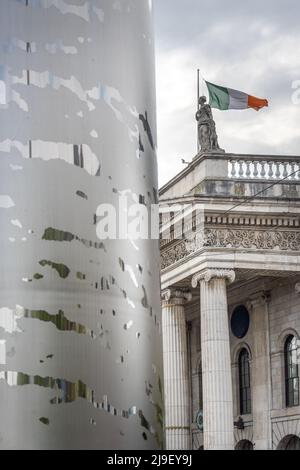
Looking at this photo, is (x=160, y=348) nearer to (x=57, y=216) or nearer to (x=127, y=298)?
(x=127, y=298)

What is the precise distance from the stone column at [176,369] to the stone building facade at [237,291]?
0.12 ft

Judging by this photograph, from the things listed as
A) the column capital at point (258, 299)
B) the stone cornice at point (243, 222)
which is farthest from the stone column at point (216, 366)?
the column capital at point (258, 299)

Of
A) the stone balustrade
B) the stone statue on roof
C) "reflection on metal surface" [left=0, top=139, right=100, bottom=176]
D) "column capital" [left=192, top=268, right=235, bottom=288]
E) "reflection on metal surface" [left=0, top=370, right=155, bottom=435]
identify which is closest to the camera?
"reflection on metal surface" [left=0, top=370, right=155, bottom=435]

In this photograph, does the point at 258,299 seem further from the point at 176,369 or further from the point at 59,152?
the point at 59,152

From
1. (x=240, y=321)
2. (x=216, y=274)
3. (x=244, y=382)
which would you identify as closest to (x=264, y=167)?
(x=216, y=274)

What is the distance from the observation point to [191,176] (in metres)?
35.5

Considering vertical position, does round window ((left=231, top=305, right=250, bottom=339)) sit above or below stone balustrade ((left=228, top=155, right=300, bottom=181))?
below

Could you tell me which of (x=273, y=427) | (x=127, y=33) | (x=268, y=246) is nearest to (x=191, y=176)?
(x=268, y=246)

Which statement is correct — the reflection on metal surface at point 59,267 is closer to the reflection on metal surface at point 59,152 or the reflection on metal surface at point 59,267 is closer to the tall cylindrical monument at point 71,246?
the tall cylindrical monument at point 71,246

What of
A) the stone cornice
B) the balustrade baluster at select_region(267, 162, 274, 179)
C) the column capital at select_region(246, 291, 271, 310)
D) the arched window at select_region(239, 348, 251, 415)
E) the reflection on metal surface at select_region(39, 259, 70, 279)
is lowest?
the reflection on metal surface at select_region(39, 259, 70, 279)

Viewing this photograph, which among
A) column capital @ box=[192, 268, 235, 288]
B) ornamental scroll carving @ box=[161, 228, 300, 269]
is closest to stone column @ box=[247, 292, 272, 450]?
ornamental scroll carving @ box=[161, 228, 300, 269]

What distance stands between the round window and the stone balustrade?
20.2 feet

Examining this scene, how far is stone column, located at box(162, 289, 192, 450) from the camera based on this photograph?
3594cm

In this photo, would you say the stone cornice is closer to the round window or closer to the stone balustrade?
the stone balustrade
